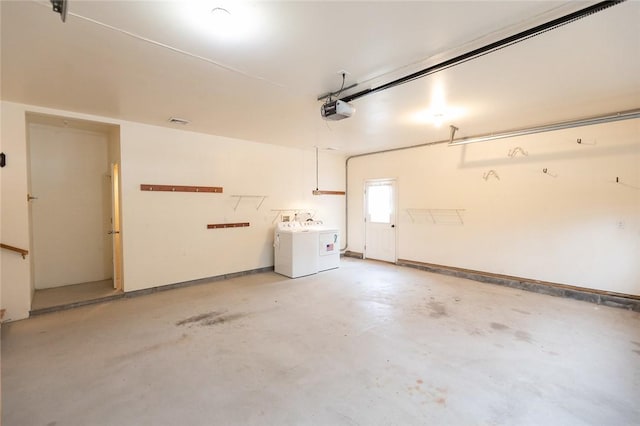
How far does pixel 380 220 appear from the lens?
685 centimetres

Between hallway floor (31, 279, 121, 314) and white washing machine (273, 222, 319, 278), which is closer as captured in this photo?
hallway floor (31, 279, 121, 314)

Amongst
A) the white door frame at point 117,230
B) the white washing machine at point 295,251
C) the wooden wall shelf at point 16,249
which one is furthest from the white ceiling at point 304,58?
the white washing machine at point 295,251

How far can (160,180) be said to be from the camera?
4.52 m

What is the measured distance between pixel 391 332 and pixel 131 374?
2.44 m

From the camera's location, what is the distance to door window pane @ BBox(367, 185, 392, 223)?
6.68 metres

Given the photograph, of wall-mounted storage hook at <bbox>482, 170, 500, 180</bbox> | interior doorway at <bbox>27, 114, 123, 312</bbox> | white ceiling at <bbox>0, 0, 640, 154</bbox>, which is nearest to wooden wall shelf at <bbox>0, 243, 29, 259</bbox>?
interior doorway at <bbox>27, 114, 123, 312</bbox>

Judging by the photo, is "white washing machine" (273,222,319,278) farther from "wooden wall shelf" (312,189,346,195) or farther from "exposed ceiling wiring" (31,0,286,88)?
"exposed ceiling wiring" (31,0,286,88)

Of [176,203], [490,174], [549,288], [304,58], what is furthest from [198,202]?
[549,288]

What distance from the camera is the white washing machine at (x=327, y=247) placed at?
5.82 m

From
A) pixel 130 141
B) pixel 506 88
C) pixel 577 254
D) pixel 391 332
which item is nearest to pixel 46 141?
pixel 130 141

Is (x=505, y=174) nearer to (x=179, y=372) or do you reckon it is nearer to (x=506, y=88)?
(x=506, y=88)

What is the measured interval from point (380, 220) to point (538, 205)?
3.07m

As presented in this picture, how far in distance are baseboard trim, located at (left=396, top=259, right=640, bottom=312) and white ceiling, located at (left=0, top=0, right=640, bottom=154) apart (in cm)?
249

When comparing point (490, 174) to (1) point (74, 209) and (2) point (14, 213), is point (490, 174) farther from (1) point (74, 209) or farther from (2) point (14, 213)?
(1) point (74, 209)
